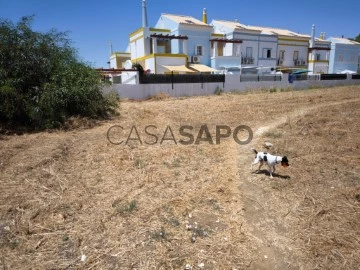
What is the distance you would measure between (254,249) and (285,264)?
324 millimetres

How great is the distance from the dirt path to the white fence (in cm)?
1241

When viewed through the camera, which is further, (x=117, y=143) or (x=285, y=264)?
(x=117, y=143)

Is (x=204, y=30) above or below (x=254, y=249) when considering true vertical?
above

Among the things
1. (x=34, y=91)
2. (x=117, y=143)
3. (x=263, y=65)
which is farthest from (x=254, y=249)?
(x=263, y=65)

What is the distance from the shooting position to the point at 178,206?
3625 millimetres

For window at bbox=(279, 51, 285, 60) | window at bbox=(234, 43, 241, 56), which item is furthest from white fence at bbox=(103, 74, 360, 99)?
window at bbox=(279, 51, 285, 60)

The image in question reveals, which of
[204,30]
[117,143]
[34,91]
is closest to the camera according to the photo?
[117,143]

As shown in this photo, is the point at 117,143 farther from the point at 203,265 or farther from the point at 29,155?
the point at 203,265

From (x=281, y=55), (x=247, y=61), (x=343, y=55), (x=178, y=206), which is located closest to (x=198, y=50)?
(x=247, y=61)

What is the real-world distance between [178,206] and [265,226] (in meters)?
1.14

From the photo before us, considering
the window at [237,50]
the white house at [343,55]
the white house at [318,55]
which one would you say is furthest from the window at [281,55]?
the white house at [343,55]

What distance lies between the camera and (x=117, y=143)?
691 cm

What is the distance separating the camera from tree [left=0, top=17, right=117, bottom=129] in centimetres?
838

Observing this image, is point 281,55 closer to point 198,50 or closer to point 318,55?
point 318,55
